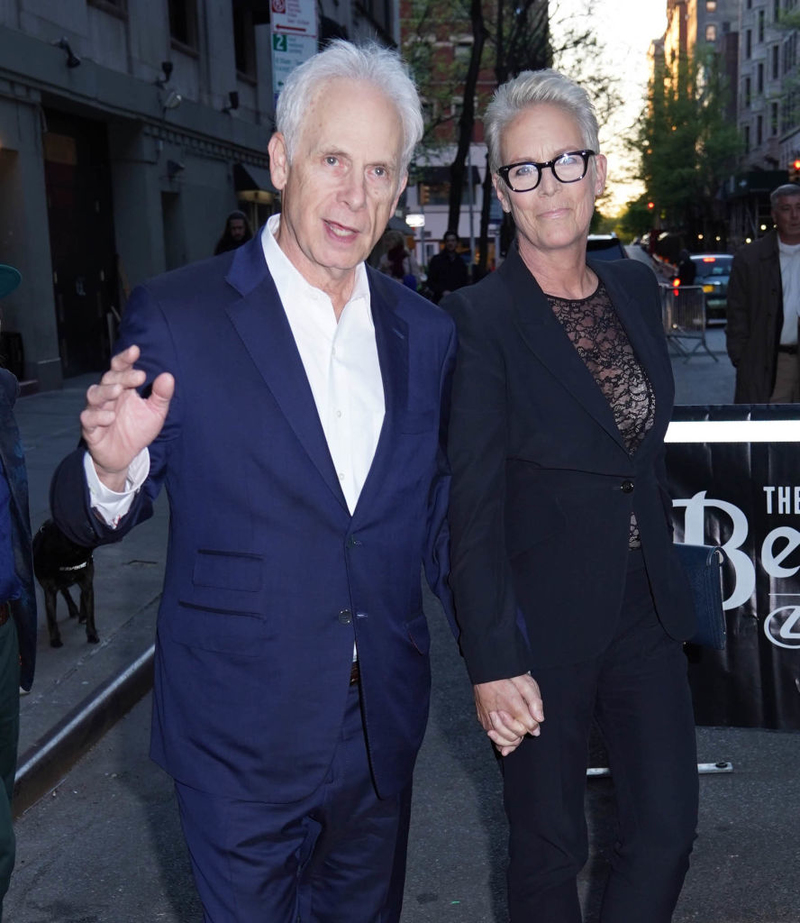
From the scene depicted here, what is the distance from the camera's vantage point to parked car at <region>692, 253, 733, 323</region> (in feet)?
102

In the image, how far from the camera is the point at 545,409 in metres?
2.86

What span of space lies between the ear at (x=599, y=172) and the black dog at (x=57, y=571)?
3913 mm

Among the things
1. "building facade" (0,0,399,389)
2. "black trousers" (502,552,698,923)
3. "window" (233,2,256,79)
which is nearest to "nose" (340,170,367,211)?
"black trousers" (502,552,698,923)

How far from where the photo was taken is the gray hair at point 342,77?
8.32 ft

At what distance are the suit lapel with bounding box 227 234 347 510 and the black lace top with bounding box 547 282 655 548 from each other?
0.79 m

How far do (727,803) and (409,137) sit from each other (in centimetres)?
301

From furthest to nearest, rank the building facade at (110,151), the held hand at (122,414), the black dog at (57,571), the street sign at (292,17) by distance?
the building facade at (110,151)
the street sign at (292,17)
the black dog at (57,571)
the held hand at (122,414)

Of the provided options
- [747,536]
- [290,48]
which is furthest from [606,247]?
[747,536]

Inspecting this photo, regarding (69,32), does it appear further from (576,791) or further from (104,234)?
(576,791)

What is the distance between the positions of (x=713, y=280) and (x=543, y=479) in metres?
30.4

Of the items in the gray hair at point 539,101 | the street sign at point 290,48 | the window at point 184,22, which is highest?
the window at point 184,22

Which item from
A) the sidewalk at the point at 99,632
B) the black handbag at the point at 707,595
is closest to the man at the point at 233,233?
the sidewalk at the point at 99,632

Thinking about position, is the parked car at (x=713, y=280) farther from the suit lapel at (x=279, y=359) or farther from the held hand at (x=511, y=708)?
the suit lapel at (x=279, y=359)

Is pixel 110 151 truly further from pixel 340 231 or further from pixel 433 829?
pixel 340 231
